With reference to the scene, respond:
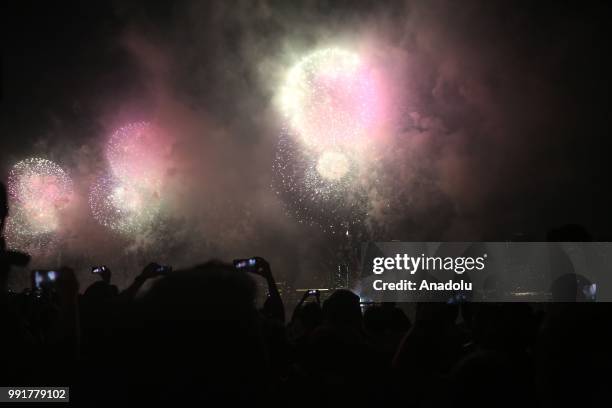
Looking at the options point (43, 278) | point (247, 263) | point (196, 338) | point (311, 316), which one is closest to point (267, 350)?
point (196, 338)

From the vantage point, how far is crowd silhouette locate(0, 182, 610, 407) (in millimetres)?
1998

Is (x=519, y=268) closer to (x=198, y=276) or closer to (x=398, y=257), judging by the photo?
(x=398, y=257)

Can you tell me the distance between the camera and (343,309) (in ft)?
15.4

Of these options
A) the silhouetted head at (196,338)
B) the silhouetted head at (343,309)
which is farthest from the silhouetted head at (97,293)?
the silhouetted head at (196,338)

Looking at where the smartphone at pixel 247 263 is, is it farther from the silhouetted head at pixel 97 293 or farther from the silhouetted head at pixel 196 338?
the silhouetted head at pixel 196 338

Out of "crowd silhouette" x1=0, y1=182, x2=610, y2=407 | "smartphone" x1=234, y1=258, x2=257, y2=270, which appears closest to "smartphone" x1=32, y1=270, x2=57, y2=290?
"crowd silhouette" x1=0, y1=182, x2=610, y2=407

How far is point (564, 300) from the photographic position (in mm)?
3855

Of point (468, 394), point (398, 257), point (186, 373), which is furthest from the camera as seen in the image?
point (398, 257)

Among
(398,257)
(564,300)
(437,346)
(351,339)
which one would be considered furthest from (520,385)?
(398,257)

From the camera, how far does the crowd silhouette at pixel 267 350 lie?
1998mm

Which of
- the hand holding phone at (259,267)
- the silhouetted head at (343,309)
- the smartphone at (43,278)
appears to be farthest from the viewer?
the hand holding phone at (259,267)

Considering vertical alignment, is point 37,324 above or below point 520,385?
above

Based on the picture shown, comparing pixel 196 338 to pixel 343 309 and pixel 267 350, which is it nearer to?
pixel 267 350

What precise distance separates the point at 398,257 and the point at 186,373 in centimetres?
1082
